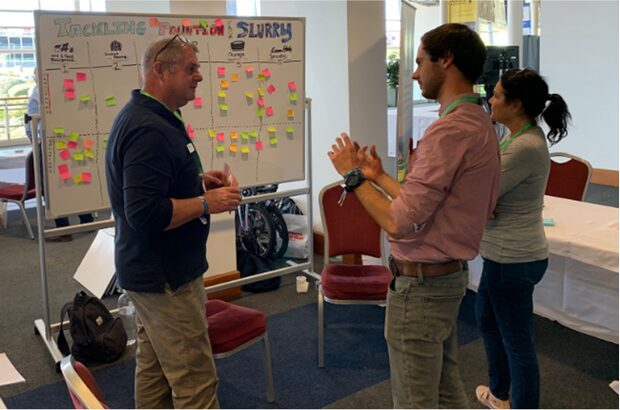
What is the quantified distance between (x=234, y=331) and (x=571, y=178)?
6.89ft

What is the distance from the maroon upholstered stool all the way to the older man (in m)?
0.32

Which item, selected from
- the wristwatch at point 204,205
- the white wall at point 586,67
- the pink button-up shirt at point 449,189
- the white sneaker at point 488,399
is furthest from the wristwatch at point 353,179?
the white wall at point 586,67

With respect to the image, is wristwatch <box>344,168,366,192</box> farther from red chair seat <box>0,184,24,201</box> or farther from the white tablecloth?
red chair seat <box>0,184,24,201</box>

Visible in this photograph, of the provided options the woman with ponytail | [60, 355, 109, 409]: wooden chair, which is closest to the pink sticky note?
the woman with ponytail

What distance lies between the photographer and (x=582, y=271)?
2.79 metres

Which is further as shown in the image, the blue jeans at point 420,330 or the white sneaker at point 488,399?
the white sneaker at point 488,399

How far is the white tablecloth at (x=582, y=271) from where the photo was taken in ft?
8.13

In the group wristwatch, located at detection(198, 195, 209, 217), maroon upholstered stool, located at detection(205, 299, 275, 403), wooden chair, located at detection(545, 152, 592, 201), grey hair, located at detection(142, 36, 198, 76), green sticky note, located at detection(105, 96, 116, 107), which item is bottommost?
maroon upholstered stool, located at detection(205, 299, 275, 403)

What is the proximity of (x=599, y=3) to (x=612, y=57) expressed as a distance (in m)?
0.59

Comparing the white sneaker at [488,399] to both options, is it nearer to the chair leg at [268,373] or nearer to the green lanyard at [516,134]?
the chair leg at [268,373]

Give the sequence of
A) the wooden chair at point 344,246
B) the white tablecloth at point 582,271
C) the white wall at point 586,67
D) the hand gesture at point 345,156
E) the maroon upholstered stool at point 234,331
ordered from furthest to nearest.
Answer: the white wall at point 586,67
the wooden chair at point 344,246
the white tablecloth at point 582,271
the maroon upholstered stool at point 234,331
the hand gesture at point 345,156

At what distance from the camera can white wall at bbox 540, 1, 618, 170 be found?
6.47 metres

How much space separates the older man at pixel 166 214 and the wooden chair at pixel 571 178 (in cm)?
215

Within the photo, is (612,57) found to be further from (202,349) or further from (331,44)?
(202,349)
